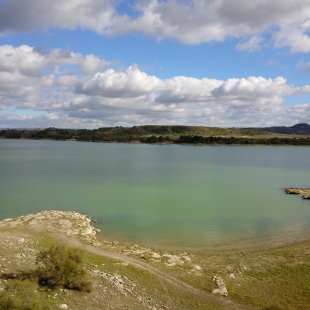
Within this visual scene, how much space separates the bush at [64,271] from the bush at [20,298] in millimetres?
1409

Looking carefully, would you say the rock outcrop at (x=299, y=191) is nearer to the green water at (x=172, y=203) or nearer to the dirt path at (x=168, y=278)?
the green water at (x=172, y=203)

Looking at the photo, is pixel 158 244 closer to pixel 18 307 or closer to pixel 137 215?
pixel 137 215

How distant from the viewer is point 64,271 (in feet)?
36.0

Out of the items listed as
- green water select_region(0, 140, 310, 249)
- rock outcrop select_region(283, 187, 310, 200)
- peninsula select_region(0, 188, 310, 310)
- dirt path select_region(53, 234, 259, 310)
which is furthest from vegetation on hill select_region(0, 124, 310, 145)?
dirt path select_region(53, 234, 259, 310)

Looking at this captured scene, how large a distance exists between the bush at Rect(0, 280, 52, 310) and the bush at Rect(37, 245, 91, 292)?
4.62 feet

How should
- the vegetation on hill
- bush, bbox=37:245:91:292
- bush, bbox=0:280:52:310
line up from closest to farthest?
bush, bbox=0:280:52:310
bush, bbox=37:245:91:292
the vegetation on hill

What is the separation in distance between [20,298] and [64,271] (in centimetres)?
267

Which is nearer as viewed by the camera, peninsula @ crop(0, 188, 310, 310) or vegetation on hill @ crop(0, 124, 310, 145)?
peninsula @ crop(0, 188, 310, 310)

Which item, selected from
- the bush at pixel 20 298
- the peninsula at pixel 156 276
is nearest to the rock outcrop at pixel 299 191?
the peninsula at pixel 156 276

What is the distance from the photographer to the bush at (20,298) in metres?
8.09

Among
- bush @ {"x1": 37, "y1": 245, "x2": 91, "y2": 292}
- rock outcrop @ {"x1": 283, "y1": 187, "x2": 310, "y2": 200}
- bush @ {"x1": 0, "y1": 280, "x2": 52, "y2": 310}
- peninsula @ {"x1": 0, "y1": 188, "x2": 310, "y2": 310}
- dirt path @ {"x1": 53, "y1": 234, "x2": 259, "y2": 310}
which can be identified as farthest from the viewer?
rock outcrop @ {"x1": 283, "y1": 187, "x2": 310, "y2": 200}

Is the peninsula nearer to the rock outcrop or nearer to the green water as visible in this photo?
the green water

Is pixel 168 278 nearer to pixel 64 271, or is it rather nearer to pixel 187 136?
pixel 64 271

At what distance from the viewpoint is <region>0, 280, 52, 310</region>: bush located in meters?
8.09
